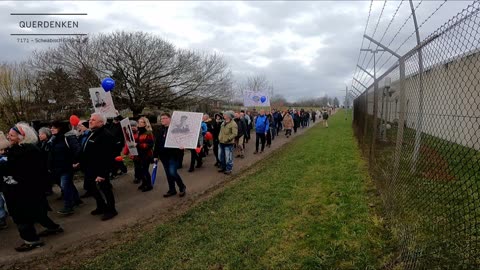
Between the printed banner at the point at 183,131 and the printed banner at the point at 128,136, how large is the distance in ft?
2.66

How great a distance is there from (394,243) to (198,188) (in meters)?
4.84

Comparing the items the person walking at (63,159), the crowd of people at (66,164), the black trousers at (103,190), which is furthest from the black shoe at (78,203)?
the black trousers at (103,190)

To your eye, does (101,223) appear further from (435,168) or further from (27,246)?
(435,168)

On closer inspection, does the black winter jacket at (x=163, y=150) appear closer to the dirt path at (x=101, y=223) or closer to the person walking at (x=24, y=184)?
the dirt path at (x=101, y=223)

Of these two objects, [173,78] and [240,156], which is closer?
[240,156]

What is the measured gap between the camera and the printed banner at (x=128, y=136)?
693cm

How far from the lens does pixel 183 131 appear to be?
7.40 meters

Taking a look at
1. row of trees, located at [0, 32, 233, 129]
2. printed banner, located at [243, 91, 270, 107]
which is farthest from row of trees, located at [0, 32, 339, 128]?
printed banner, located at [243, 91, 270, 107]

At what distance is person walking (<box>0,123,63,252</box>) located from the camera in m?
4.54

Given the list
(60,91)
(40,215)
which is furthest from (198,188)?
(60,91)

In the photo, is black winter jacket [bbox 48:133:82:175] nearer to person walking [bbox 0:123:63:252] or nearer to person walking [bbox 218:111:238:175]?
person walking [bbox 0:123:63:252]

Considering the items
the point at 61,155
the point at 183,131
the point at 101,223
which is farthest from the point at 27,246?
the point at 183,131

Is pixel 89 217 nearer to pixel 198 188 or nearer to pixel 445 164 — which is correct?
pixel 198 188

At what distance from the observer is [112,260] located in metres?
4.22
